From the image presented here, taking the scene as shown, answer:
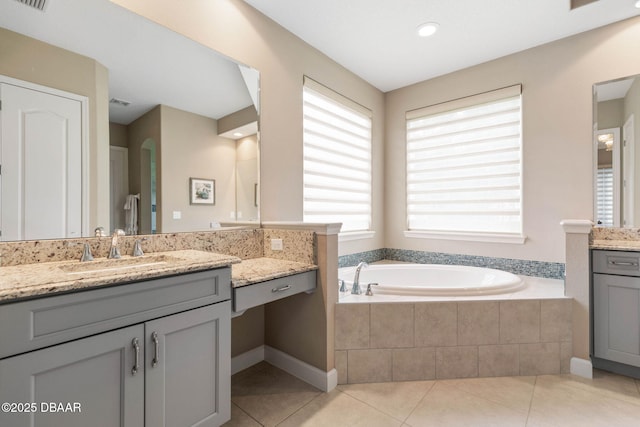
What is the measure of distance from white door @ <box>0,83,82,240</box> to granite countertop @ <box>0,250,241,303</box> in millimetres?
183

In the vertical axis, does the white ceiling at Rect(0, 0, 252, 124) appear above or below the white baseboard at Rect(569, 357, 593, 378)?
above

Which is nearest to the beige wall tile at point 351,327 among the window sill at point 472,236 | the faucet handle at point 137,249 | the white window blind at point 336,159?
the white window blind at point 336,159

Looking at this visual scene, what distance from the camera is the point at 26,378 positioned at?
910mm

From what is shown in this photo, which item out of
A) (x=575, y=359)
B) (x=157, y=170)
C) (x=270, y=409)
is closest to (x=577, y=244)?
(x=575, y=359)

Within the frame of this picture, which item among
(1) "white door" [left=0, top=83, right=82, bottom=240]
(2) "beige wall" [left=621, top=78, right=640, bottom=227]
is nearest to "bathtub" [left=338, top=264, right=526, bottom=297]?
(2) "beige wall" [left=621, top=78, right=640, bottom=227]

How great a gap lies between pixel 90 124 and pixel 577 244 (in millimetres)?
2981

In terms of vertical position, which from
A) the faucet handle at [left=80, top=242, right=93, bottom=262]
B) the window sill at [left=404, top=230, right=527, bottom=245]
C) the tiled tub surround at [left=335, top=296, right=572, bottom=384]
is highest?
the faucet handle at [left=80, top=242, right=93, bottom=262]

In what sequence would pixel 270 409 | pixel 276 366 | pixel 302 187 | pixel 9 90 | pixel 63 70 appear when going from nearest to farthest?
pixel 9 90, pixel 63 70, pixel 270 409, pixel 276 366, pixel 302 187

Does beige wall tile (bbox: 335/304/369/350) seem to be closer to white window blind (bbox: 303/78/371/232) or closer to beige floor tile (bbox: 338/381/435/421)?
beige floor tile (bbox: 338/381/435/421)

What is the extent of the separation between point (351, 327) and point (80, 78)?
1999 millimetres

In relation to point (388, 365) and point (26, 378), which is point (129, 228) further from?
point (388, 365)

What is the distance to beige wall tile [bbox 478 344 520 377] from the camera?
1.98 m

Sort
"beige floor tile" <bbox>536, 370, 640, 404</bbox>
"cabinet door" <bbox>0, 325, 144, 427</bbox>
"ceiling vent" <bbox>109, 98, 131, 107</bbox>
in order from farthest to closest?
"beige floor tile" <bbox>536, 370, 640, 404</bbox> < "ceiling vent" <bbox>109, 98, 131, 107</bbox> < "cabinet door" <bbox>0, 325, 144, 427</bbox>

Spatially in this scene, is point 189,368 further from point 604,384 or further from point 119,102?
point 604,384
